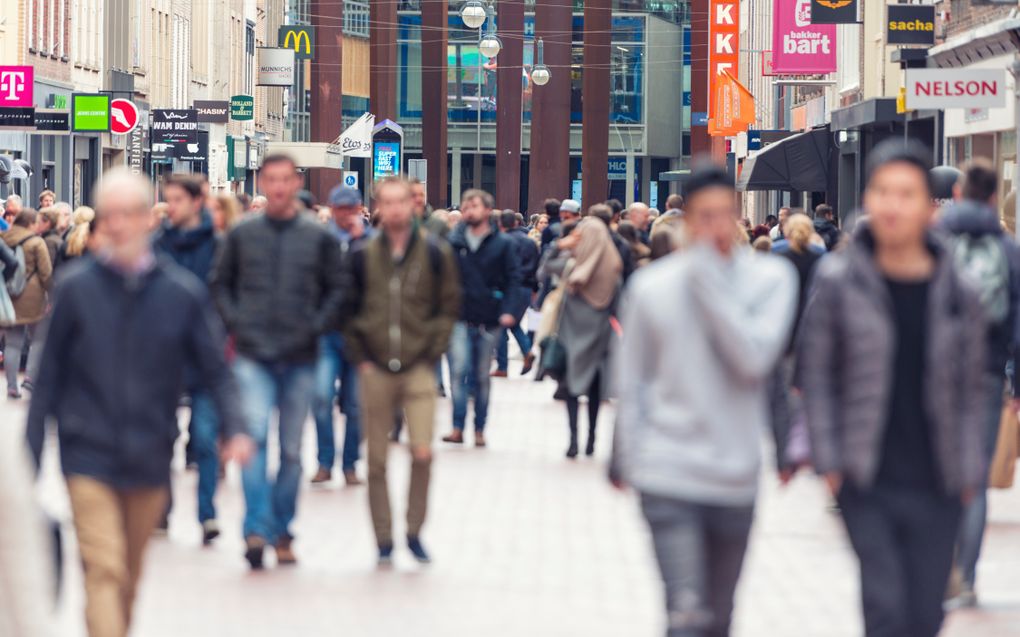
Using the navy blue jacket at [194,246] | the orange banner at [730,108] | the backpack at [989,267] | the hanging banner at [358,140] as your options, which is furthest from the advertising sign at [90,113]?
the backpack at [989,267]

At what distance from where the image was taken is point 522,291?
22656mm

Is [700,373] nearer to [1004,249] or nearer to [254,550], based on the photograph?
[1004,249]

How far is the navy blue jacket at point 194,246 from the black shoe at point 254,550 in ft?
7.67

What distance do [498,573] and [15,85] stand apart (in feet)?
88.5

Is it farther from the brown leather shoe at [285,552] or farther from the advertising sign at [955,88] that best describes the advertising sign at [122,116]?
the brown leather shoe at [285,552]

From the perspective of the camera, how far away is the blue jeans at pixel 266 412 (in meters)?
10.1

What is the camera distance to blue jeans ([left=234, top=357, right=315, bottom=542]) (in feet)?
33.2

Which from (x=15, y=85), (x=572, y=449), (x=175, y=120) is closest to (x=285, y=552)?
(x=572, y=449)

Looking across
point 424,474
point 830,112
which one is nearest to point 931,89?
point 424,474

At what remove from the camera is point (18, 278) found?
20734mm

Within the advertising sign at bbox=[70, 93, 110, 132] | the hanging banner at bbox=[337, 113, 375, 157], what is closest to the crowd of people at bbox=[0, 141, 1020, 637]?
the advertising sign at bbox=[70, 93, 110, 132]

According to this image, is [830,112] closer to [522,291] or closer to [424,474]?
[522,291]

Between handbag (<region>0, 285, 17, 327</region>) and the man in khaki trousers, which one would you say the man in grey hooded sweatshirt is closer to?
the man in khaki trousers

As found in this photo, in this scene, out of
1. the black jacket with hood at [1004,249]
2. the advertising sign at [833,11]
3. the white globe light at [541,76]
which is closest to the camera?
the black jacket with hood at [1004,249]
